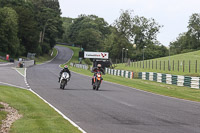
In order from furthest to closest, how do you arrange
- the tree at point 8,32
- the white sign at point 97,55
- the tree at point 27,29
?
the tree at point 27,29 → the tree at point 8,32 → the white sign at point 97,55

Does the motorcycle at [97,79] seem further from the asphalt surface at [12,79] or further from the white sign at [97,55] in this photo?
the white sign at [97,55]

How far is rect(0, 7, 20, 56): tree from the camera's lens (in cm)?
8881

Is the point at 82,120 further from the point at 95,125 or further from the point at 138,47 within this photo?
the point at 138,47

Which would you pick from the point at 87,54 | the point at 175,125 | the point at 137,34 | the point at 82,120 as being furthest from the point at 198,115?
the point at 137,34

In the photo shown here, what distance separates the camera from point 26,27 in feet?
360

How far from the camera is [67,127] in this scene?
30.3 feet

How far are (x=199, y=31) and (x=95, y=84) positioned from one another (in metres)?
117

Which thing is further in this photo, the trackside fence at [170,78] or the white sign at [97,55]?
the white sign at [97,55]

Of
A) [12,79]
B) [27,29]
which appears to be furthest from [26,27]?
[12,79]

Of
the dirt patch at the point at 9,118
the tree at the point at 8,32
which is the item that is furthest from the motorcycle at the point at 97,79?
the tree at the point at 8,32

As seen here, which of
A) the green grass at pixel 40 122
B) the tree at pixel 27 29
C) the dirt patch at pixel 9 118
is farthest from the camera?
the tree at pixel 27 29

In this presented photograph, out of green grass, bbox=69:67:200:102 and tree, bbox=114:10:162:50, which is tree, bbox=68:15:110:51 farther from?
green grass, bbox=69:67:200:102

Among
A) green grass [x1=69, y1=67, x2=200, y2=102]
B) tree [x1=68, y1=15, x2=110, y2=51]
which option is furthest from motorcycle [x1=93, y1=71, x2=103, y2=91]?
tree [x1=68, y1=15, x2=110, y2=51]

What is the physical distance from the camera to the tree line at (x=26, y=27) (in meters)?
91.0
